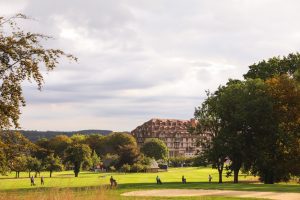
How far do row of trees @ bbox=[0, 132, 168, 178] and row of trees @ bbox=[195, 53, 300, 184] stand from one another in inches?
856

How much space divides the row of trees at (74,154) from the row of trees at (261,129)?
71.3 ft

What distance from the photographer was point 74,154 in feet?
297

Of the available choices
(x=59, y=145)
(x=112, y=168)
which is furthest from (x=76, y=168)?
(x=59, y=145)

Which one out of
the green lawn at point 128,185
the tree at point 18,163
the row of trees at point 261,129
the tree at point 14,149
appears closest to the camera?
the tree at point 14,149

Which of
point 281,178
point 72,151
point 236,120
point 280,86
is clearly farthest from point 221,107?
point 72,151

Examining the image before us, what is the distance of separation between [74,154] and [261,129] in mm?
46376

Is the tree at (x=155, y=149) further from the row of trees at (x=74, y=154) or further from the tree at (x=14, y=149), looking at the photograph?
the tree at (x=14, y=149)

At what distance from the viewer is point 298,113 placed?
53750 millimetres

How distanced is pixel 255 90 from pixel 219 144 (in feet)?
26.5

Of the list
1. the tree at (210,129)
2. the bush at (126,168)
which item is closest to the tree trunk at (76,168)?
the bush at (126,168)

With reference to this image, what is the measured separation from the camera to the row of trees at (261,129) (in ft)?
176

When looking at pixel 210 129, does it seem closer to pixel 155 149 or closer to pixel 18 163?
pixel 18 163

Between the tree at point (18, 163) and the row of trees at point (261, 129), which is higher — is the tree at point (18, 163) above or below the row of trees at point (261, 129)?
below

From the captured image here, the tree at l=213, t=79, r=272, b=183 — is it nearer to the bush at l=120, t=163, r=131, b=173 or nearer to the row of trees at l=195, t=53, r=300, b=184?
the row of trees at l=195, t=53, r=300, b=184
